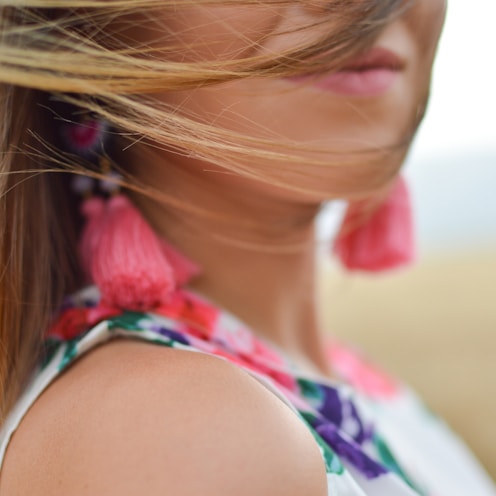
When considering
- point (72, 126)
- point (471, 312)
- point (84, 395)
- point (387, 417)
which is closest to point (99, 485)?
point (84, 395)

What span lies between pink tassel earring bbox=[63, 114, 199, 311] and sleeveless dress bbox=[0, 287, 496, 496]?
0.02 m

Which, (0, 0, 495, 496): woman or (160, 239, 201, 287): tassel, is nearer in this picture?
(0, 0, 495, 496): woman

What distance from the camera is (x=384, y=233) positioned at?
0.98m

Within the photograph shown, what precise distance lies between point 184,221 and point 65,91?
0.21 m

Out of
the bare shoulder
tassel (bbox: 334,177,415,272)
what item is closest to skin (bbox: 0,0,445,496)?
the bare shoulder

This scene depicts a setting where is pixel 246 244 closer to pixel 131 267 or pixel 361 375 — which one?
pixel 131 267

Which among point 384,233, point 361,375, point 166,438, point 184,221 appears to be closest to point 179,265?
point 184,221

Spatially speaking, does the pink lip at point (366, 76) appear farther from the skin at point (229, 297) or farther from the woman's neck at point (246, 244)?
the woman's neck at point (246, 244)

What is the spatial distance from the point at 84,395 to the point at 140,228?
19 cm

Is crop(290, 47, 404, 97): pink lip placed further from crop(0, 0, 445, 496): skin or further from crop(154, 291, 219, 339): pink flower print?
crop(154, 291, 219, 339): pink flower print

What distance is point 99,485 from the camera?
1.49 ft

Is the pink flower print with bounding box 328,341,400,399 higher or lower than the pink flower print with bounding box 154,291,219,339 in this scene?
lower

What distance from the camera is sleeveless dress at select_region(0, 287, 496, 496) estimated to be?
1.90 ft

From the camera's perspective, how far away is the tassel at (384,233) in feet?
3.19
